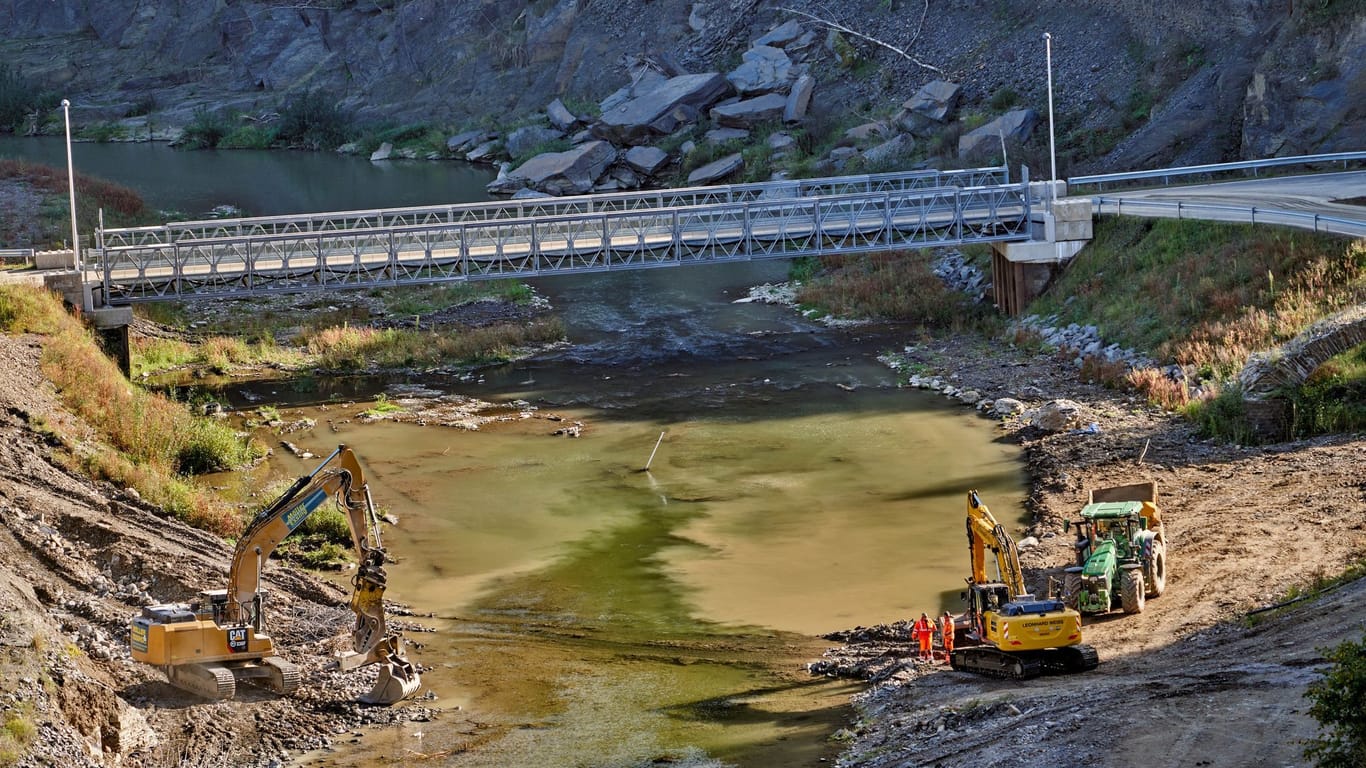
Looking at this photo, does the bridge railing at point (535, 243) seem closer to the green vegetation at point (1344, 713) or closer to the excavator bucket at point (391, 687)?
the excavator bucket at point (391, 687)

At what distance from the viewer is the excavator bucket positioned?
84.6 feet

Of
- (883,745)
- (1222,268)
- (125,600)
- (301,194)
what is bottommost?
(883,745)

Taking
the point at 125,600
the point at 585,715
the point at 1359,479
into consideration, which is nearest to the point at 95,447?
the point at 125,600

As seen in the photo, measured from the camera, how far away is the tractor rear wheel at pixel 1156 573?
95.2ft

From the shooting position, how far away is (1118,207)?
55.6 metres

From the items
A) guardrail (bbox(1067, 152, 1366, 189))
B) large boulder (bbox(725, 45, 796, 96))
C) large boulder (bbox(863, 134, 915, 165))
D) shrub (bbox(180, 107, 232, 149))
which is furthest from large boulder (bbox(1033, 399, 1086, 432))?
shrub (bbox(180, 107, 232, 149))

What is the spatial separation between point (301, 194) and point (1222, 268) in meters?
60.0

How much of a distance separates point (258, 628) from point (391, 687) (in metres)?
2.31

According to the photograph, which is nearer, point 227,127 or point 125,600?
point 125,600

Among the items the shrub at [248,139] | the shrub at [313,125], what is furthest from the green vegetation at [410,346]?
the shrub at [248,139]

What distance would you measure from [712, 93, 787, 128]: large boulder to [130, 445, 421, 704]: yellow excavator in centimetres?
6352

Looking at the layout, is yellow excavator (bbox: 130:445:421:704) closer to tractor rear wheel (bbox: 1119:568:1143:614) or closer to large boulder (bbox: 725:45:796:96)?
tractor rear wheel (bbox: 1119:568:1143:614)

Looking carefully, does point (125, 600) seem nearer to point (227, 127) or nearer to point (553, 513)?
point (553, 513)

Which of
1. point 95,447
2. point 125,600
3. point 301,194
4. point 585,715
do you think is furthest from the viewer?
point 301,194
